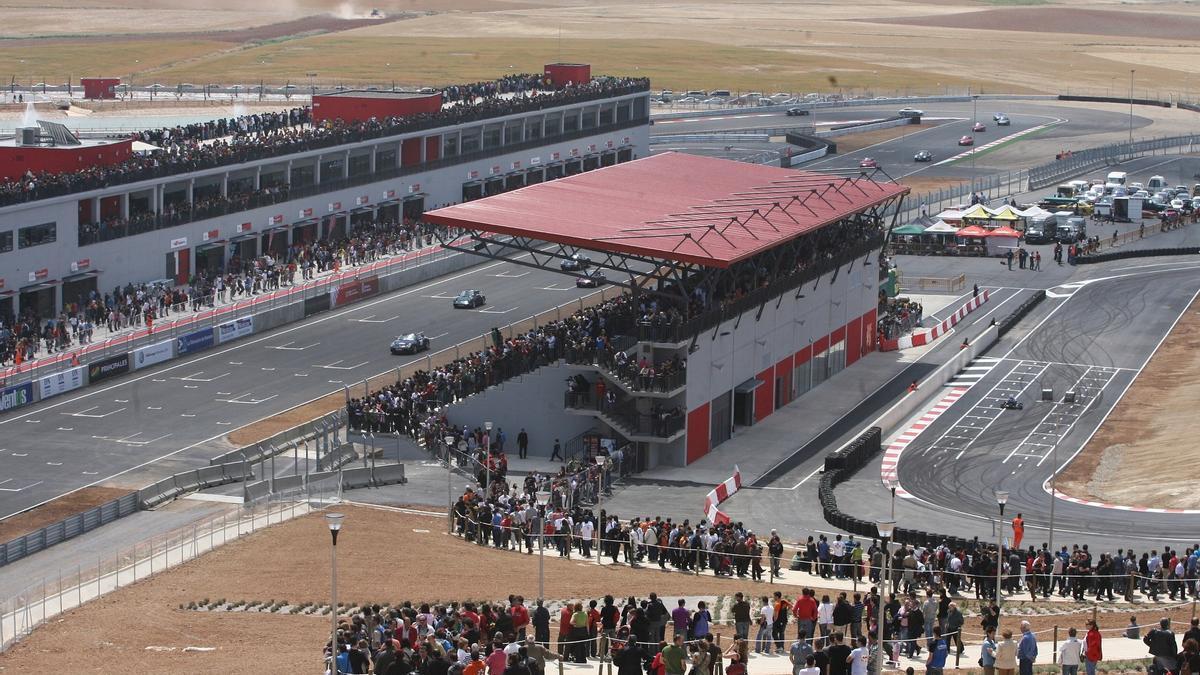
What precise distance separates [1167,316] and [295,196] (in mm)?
48741

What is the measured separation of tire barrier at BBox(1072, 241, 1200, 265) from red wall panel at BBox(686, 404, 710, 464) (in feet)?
167

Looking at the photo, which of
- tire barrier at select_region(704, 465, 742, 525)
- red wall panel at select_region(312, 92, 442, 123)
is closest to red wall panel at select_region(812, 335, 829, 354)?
tire barrier at select_region(704, 465, 742, 525)

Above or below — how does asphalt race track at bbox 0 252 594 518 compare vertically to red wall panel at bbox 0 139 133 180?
below

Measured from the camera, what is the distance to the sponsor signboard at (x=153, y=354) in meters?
81.1

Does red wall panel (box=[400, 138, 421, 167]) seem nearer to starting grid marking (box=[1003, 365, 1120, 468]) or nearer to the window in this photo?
the window

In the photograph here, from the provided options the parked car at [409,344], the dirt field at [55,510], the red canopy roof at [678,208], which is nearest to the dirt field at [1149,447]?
the red canopy roof at [678,208]

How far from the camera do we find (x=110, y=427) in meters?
71.9

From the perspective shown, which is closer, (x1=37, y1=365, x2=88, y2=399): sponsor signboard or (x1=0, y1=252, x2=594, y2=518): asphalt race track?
(x1=0, y1=252, x2=594, y2=518): asphalt race track

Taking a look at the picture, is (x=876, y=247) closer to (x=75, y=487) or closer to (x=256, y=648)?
(x=75, y=487)

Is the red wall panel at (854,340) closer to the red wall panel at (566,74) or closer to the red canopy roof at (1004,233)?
the red canopy roof at (1004,233)

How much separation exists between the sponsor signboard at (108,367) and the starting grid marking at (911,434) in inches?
1273

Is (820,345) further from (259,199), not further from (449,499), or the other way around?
(259,199)

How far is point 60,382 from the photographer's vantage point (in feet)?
252

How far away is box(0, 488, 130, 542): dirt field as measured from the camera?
58750 millimetres
